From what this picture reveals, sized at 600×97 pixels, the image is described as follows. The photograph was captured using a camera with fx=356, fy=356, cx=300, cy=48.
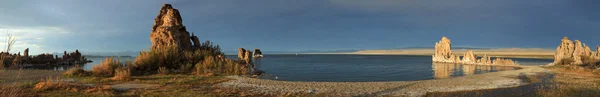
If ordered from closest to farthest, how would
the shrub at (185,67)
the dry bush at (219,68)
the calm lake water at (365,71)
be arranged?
the dry bush at (219,68) → the shrub at (185,67) → the calm lake water at (365,71)

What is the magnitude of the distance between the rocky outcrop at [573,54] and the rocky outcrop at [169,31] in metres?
44.9

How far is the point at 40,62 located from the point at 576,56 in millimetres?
69446

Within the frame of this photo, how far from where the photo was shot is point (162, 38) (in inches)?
1112

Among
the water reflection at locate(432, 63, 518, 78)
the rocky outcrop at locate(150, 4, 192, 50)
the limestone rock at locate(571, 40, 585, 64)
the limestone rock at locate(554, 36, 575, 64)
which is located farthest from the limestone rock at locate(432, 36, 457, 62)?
the rocky outcrop at locate(150, 4, 192, 50)

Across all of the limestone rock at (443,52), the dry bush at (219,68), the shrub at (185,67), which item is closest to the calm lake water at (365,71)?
the dry bush at (219,68)

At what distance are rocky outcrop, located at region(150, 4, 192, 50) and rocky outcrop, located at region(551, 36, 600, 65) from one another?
44917mm

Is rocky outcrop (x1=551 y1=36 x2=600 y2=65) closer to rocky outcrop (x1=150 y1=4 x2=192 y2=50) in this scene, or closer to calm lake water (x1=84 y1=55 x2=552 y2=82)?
calm lake water (x1=84 y1=55 x2=552 y2=82)

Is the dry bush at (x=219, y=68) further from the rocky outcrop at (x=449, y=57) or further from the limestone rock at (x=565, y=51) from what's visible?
the limestone rock at (x=565, y=51)

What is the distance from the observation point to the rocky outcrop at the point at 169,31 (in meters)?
28.0

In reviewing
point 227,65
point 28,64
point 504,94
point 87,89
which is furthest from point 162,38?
point 28,64

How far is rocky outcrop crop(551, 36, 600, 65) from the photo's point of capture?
145 ft

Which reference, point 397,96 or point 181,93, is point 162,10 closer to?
point 181,93

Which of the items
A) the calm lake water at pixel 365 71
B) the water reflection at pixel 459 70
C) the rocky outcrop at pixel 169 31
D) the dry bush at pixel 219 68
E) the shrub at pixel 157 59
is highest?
the rocky outcrop at pixel 169 31

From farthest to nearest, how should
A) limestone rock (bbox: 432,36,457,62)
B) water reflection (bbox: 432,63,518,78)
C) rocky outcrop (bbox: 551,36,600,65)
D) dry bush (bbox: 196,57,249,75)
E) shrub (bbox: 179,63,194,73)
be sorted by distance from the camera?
limestone rock (bbox: 432,36,457,62) → rocky outcrop (bbox: 551,36,600,65) → water reflection (bbox: 432,63,518,78) → shrub (bbox: 179,63,194,73) → dry bush (bbox: 196,57,249,75)
